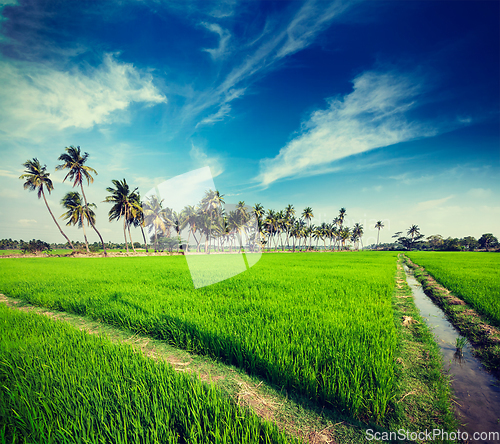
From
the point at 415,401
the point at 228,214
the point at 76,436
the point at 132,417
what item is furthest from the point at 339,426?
the point at 228,214

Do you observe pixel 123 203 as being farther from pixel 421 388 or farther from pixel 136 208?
pixel 421 388

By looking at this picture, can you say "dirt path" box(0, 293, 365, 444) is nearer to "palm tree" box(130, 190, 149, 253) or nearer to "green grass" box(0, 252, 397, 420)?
"green grass" box(0, 252, 397, 420)

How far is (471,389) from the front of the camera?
255 centimetres

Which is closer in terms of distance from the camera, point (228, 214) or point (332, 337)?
Result: point (332, 337)

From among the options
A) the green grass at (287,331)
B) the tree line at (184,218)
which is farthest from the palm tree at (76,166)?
the green grass at (287,331)

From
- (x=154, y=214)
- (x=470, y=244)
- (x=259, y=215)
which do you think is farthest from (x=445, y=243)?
(x=154, y=214)

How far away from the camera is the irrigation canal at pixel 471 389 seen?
205cm

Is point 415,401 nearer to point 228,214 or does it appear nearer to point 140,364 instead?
point 140,364

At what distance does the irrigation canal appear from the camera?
205 cm

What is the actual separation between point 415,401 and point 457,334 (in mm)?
3522

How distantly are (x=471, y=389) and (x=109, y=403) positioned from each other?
4231 millimetres

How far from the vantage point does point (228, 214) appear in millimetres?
56375

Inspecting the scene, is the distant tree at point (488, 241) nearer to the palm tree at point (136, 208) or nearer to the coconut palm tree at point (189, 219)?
the coconut palm tree at point (189, 219)

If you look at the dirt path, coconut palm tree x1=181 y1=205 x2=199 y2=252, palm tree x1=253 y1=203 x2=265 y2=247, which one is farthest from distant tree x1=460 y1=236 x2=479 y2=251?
the dirt path
